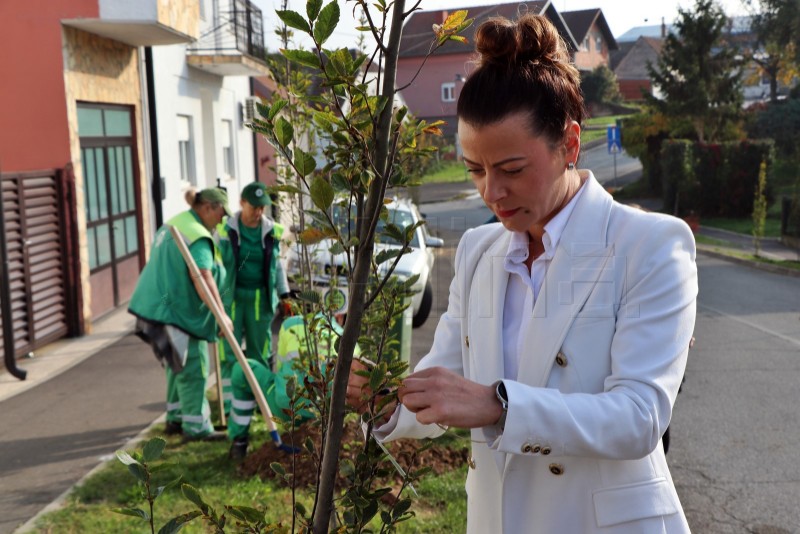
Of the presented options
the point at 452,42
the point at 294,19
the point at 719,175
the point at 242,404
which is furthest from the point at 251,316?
the point at 719,175

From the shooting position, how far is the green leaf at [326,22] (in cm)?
166

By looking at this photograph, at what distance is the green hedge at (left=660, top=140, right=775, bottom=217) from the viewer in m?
32.6

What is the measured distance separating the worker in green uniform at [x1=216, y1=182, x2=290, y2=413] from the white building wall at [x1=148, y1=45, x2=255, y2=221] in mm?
7751

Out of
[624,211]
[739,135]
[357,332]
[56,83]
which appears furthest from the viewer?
[739,135]

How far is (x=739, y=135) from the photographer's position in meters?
37.4

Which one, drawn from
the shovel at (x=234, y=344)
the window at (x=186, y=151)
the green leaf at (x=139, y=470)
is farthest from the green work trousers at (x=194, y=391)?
the window at (x=186, y=151)

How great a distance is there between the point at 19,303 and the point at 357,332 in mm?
8712

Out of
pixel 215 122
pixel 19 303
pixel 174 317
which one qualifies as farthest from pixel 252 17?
pixel 174 317

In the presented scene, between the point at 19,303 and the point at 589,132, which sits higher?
the point at 589,132

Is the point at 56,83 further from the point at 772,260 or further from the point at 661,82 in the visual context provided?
the point at 661,82

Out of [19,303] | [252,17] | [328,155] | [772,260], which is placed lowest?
[772,260]

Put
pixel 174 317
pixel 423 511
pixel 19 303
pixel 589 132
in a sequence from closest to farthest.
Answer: pixel 589 132
pixel 423 511
pixel 174 317
pixel 19 303

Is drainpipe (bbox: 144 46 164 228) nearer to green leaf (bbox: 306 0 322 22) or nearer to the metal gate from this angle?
the metal gate

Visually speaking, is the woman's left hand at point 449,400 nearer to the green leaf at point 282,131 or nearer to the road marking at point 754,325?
the green leaf at point 282,131
